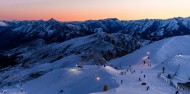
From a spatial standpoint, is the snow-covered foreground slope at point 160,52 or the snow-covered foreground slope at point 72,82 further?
the snow-covered foreground slope at point 160,52

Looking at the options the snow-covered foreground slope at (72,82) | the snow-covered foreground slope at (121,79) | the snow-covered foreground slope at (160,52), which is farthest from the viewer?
the snow-covered foreground slope at (160,52)

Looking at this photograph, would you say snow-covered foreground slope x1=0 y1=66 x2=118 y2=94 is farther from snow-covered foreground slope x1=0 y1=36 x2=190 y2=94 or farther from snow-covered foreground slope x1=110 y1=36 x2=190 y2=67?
snow-covered foreground slope x1=110 y1=36 x2=190 y2=67

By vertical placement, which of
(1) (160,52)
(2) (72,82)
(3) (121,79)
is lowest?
(2) (72,82)

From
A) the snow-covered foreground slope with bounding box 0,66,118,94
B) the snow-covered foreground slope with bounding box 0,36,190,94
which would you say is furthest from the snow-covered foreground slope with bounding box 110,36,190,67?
the snow-covered foreground slope with bounding box 0,66,118,94

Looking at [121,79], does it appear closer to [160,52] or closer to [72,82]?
[72,82]

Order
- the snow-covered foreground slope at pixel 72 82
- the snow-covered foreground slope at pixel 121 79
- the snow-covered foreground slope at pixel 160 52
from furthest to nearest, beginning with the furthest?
the snow-covered foreground slope at pixel 160 52, the snow-covered foreground slope at pixel 72 82, the snow-covered foreground slope at pixel 121 79

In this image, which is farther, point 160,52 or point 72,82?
point 160,52

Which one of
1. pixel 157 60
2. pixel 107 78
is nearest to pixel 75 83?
pixel 107 78

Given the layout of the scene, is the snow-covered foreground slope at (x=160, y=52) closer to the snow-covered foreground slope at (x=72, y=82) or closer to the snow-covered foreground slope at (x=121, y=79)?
the snow-covered foreground slope at (x=121, y=79)

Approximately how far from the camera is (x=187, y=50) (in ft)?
409

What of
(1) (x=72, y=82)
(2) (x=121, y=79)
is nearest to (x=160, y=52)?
(1) (x=72, y=82)

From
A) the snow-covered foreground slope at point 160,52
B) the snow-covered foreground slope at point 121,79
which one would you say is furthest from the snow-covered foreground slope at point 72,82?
the snow-covered foreground slope at point 160,52

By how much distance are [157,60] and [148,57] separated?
4546 mm

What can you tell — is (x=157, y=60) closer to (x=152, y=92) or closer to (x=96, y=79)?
(x=96, y=79)
